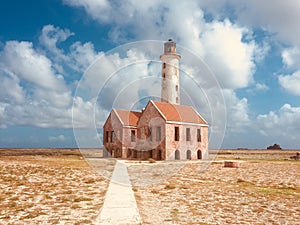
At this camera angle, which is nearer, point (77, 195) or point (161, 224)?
point (161, 224)

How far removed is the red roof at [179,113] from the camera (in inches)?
1498

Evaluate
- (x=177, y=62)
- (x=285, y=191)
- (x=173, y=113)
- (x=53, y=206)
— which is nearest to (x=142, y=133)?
(x=173, y=113)

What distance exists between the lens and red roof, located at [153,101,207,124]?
3806 centimetres

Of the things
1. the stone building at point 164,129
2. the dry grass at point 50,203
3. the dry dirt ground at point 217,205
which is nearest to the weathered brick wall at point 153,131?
the stone building at point 164,129

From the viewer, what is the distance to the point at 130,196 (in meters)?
11.1

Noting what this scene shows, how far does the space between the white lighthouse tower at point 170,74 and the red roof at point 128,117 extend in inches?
193

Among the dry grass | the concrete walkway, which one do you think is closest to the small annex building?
the dry grass

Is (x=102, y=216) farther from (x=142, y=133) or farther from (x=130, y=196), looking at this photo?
(x=142, y=133)

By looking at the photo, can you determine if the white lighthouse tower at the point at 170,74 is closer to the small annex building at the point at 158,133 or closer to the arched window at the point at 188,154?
the small annex building at the point at 158,133

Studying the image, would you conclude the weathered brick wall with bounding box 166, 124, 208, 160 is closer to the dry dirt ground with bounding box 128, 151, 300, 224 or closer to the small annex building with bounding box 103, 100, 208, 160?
the small annex building with bounding box 103, 100, 208, 160

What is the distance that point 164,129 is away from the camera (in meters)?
36.5

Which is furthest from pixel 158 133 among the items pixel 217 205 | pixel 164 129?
pixel 217 205

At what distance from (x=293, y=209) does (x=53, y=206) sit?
7.67 meters

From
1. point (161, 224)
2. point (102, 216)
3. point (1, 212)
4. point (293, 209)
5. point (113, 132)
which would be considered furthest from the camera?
point (113, 132)
